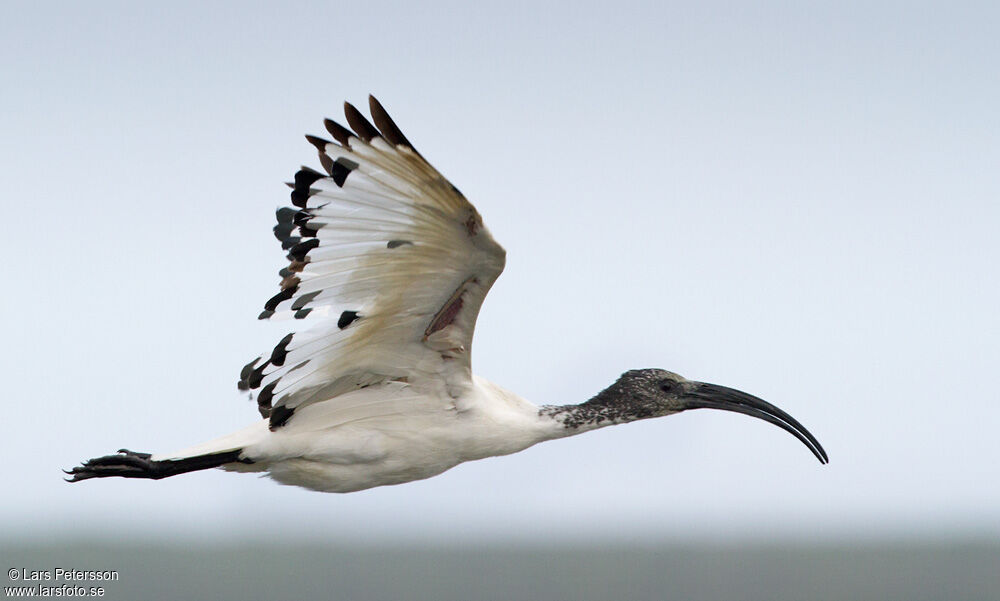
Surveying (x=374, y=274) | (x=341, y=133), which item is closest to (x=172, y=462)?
(x=374, y=274)

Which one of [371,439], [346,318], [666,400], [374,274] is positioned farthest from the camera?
[666,400]

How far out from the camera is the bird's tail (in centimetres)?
1042

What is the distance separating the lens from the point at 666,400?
37.6 feet

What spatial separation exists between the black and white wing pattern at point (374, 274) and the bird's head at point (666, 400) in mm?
1322

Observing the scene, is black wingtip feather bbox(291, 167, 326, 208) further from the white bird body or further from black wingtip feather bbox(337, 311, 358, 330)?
the white bird body

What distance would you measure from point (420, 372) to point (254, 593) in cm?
13235

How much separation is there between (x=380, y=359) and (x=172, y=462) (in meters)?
1.63

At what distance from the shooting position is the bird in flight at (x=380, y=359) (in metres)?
8.98

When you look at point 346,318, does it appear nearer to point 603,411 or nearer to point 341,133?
point 341,133

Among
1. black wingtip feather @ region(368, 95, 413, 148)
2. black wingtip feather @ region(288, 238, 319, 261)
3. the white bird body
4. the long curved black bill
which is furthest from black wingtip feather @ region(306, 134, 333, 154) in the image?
the long curved black bill

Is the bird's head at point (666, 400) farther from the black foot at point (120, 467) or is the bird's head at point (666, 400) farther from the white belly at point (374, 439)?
the black foot at point (120, 467)

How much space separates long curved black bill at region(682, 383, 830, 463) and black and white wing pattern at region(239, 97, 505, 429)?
2.06m

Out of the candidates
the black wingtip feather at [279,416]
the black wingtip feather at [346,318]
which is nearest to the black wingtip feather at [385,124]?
the black wingtip feather at [346,318]

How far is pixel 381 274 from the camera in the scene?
9.45 metres
